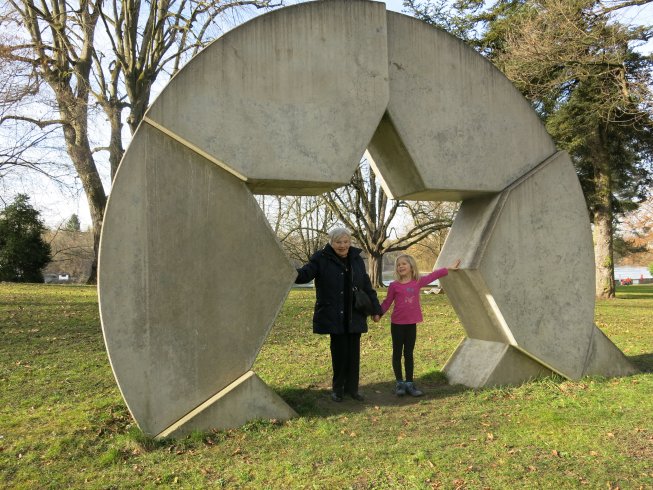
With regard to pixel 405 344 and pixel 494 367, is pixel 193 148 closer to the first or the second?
pixel 405 344

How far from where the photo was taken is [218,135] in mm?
5031

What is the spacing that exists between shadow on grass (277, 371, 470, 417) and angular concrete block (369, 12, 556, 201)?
219 centimetres

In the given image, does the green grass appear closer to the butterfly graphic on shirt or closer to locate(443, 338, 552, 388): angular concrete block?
locate(443, 338, 552, 388): angular concrete block

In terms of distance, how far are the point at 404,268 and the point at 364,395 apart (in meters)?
1.47

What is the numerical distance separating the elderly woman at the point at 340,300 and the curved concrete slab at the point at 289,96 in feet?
2.42

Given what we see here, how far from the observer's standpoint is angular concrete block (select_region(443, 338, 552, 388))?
20.3 ft

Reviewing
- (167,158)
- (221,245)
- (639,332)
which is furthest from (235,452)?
(639,332)

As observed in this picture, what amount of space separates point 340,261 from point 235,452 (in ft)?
7.10

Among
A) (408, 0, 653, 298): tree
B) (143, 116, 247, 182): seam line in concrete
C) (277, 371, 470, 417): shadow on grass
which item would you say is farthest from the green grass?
(408, 0, 653, 298): tree

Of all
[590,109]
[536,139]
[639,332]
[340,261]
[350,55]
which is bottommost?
[639,332]

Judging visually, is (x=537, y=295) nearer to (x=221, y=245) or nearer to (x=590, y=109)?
(x=221, y=245)

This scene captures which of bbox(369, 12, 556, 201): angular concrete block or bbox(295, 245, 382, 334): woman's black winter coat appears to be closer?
bbox(295, 245, 382, 334): woman's black winter coat

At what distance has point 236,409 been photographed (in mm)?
5043

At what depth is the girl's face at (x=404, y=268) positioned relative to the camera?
20.3 ft
